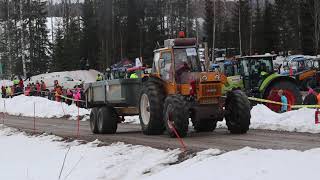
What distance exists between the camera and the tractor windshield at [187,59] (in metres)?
15.6

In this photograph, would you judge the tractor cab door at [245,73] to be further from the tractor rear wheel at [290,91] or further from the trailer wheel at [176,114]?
the trailer wheel at [176,114]

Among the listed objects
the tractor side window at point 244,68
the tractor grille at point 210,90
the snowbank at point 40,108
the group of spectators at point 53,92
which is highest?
the tractor side window at point 244,68

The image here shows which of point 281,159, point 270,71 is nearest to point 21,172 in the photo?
point 281,159

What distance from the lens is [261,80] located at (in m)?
26.0

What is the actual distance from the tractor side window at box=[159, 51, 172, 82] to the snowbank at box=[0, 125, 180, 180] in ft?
8.34

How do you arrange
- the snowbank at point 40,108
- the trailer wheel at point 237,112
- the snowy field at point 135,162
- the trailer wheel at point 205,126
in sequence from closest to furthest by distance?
the snowy field at point 135,162 < the trailer wheel at point 237,112 < the trailer wheel at point 205,126 < the snowbank at point 40,108

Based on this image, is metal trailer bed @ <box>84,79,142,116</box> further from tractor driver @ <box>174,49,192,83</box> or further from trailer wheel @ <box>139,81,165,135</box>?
tractor driver @ <box>174,49,192,83</box>

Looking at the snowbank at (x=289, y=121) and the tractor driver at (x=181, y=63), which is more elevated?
the tractor driver at (x=181, y=63)

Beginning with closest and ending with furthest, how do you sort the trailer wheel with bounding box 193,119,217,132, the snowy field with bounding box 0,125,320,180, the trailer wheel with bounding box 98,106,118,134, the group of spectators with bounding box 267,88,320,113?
1. the snowy field with bounding box 0,125,320,180
2. the trailer wheel with bounding box 193,119,217,132
3. the trailer wheel with bounding box 98,106,118,134
4. the group of spectators with bounding box 267,88,320,113

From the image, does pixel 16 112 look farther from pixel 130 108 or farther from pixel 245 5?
pixel 245 5

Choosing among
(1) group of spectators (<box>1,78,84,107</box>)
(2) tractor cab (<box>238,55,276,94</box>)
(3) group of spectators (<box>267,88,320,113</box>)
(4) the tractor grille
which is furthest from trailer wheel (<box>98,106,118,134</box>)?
(1) group of spectators (<box>1,78,84,107</box>)

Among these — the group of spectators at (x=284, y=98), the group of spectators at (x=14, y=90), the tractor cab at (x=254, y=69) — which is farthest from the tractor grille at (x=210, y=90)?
the group of spectators at (x=14, y=90)

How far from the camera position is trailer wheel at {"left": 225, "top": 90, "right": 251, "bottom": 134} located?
15.0m

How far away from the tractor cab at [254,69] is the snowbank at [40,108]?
28.7 feet
